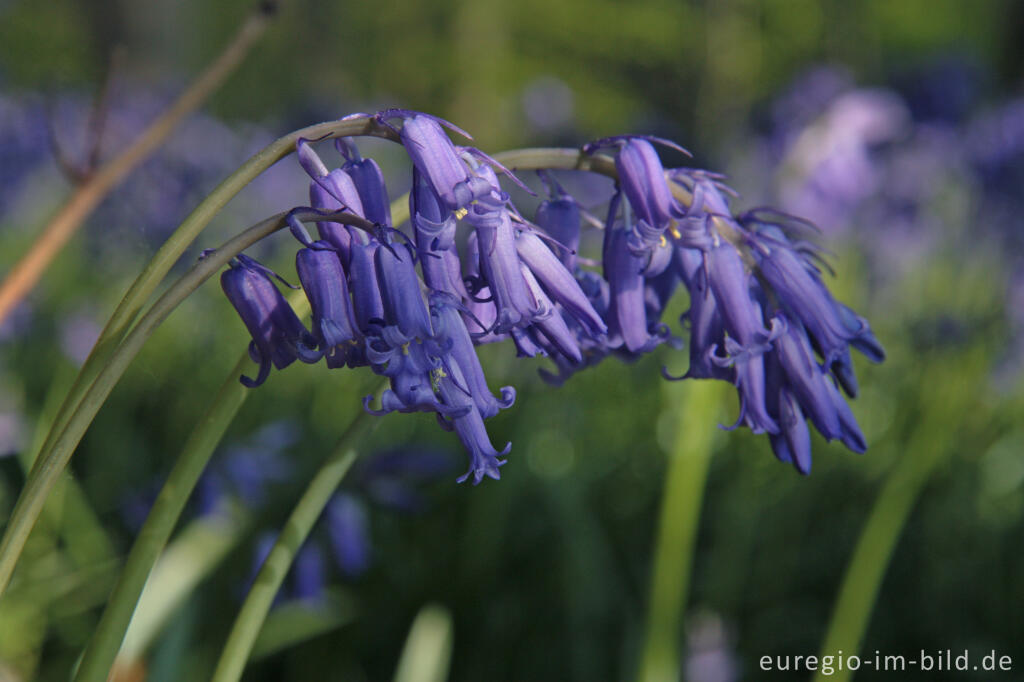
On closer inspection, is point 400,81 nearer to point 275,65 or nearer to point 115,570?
point 275,65

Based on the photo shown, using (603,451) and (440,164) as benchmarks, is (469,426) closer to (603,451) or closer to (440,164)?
(440,164)

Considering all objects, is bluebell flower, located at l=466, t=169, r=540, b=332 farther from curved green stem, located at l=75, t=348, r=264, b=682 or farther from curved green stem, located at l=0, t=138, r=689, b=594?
curved green stem, located at l=75, t=348, r=264, b=682

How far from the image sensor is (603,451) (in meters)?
3.50

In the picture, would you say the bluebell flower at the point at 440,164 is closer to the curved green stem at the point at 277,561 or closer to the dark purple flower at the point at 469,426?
the dark purple flower at the point at 469,426

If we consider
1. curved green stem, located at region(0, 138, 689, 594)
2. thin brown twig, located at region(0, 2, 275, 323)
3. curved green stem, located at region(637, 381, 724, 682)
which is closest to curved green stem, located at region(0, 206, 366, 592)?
curved green stem, located at region(0, 138, 689, 594)

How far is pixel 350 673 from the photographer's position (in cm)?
271

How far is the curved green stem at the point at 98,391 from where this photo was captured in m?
0.90

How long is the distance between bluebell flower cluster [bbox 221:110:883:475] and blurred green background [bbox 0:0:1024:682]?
24 cm

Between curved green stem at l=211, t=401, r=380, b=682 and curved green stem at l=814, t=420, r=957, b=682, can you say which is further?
curved green stem at l=814, t=420, r=957, b=682

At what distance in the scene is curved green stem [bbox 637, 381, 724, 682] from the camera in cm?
172

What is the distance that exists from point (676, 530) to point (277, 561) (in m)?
0.91

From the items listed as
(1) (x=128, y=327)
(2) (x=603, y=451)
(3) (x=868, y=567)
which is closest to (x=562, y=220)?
(1) (x=128, y=327)

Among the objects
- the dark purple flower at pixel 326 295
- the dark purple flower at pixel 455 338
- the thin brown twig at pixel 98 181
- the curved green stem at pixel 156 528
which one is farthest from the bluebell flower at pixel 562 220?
the thin brown twig at pixel 98 181

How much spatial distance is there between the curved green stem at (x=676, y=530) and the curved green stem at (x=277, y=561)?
0.80m
